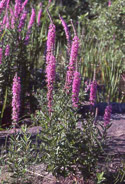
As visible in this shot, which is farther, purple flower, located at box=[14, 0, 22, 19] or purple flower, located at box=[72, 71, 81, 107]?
purple flower, located at box=[14, 0, 22, 19]

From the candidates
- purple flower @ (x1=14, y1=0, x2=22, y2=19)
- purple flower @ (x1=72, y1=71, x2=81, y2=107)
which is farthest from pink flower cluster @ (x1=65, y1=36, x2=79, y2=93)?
purple flower @ (x1=14, y1=0, x2=22, y2=19)

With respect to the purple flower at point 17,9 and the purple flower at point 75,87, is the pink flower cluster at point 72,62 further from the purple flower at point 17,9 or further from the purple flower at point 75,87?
the purple flower at point 17,9

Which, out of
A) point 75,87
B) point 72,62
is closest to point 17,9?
point 72,62

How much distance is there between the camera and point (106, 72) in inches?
207

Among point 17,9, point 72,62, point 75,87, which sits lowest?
point 75,87

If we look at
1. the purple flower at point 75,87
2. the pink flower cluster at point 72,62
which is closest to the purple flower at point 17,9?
the pink flower cluster at point 72,62

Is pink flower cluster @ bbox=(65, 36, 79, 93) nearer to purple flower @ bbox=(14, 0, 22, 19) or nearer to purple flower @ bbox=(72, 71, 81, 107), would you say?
purple flower @ bbox=(72, 71, 81, 107)

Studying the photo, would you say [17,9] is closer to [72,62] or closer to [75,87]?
[72,62]

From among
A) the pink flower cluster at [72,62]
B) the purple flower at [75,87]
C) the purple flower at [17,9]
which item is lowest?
the purple flower at [75,87]

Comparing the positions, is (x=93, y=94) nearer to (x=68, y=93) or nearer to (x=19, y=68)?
(x=68, y=93)

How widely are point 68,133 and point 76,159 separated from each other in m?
0.21

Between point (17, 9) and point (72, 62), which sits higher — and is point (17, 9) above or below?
above

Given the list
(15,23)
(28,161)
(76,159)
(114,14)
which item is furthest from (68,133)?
(114,14)

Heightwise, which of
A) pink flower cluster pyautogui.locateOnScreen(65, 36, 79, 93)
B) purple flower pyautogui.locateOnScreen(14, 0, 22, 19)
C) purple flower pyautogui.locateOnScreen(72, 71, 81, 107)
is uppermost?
purple flower pyautogui.locateOnScreen(14, 0, 22, 19)
